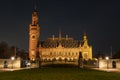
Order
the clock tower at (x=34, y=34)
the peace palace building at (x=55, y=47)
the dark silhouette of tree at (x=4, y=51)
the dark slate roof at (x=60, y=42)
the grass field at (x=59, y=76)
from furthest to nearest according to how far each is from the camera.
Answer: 1. the dark slate roof at (x=60, y=42)
2. the peace palace building at (x=55, y=47)
3. the clock tower at (x=34, y=34)
4. the dark silhouette of tree at (x=4, y=51)
5. the grass field at (x=59, y=76)

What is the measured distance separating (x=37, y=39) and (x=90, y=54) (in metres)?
28.6

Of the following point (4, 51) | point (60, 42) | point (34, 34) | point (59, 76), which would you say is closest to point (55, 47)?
point (60, 42)

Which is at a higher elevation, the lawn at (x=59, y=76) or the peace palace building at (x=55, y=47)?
the peace palace building at (x=55, y=47)

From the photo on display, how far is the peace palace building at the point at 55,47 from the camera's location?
13000cm

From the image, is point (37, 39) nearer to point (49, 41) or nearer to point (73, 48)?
point (49, 41)

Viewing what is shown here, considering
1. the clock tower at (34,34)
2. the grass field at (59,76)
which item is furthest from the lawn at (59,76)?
the clock tower at (34,34)

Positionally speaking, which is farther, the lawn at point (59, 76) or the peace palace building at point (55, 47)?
the peace palace building at point (55, 47)

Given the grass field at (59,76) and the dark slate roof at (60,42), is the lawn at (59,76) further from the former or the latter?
the dark slate roof at (60,42)

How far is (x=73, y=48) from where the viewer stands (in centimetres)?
13550

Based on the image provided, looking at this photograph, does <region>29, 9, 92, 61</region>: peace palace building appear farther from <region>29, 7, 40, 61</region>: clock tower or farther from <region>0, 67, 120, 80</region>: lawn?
<region>0, 67, 120, 80</region>: lawn

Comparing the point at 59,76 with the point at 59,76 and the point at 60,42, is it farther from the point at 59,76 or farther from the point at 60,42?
the point at 60,42

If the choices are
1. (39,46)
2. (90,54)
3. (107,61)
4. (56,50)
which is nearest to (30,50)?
(39,46)

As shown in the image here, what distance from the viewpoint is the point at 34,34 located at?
130 metres

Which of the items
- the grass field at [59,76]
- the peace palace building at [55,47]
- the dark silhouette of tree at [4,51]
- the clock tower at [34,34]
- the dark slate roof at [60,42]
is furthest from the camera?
the dark slate roof at [60,42]
